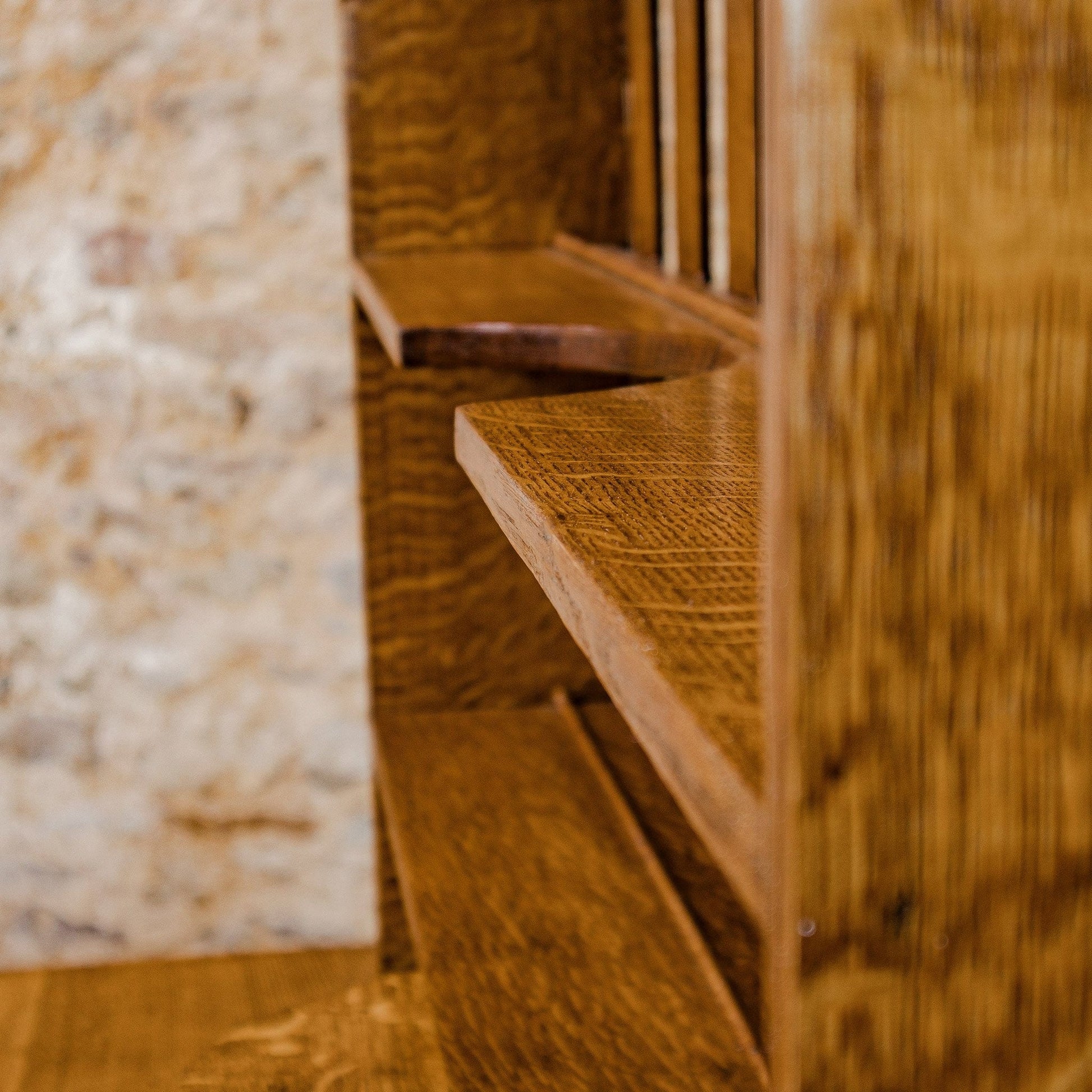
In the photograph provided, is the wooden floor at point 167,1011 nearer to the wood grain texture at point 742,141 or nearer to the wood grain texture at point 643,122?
the wood grain texture at point 742,141

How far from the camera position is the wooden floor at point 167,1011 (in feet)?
4.50

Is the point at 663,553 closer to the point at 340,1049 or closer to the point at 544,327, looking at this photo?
the point at 544,327

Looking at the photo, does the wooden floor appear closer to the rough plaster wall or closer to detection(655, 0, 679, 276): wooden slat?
the rough plaster wall

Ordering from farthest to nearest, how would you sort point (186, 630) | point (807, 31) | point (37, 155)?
point (186, 630), point (37, 155), point (807, 31)

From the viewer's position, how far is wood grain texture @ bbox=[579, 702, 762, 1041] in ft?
3.84

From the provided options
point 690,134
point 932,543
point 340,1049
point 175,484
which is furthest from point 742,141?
point 175,484

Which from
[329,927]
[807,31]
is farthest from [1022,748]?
[329,927]

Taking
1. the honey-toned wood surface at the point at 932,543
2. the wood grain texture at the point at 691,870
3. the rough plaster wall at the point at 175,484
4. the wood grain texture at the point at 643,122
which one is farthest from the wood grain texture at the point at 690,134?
the honey-toned wood surface at the point at 932,543

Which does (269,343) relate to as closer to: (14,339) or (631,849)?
(14,339)

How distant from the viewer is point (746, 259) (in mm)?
1396

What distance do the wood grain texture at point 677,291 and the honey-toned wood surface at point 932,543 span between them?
73cm

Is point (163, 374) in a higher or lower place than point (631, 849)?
higher

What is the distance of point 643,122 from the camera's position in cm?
177

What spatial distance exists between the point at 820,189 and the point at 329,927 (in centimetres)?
243
